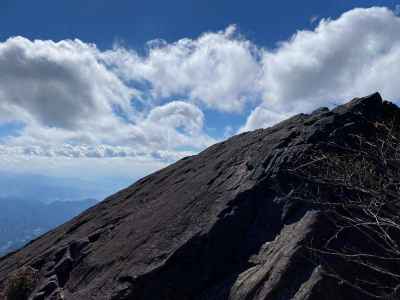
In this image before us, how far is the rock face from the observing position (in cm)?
1448

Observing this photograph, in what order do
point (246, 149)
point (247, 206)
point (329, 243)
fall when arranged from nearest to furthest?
point (329, 243), point (247, 206), point (246, 149)

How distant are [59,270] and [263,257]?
1140 centimetres

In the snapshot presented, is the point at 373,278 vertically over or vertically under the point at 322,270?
under

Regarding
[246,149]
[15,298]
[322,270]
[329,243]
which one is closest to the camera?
[322,270]

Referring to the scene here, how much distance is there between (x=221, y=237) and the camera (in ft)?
55.8

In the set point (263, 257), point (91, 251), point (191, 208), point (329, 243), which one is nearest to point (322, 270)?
point (329, 243)

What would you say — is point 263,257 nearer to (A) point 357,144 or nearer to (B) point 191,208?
(B) point 191,208

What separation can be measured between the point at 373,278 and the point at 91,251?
46.3 ft

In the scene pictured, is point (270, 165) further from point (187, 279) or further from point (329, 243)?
point (187, 279)

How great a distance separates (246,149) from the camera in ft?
77.4

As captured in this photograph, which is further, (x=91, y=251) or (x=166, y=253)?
(x=91, y=251)

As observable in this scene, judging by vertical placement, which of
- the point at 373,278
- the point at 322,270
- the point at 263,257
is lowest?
the point at 373,278

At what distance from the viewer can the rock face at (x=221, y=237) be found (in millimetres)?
14484

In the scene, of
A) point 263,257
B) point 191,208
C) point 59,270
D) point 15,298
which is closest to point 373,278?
point 263,257
